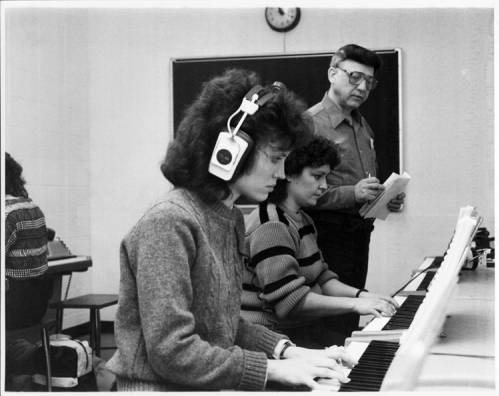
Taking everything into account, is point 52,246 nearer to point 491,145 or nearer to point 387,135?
point 387,135

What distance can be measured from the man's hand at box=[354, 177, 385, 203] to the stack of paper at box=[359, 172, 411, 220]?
0.03 meters

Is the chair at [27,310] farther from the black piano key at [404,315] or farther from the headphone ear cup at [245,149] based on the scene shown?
the headphone ear cup at [245,149]

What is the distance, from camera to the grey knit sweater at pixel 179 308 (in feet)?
2.77

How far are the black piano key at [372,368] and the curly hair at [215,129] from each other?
0.35 meters

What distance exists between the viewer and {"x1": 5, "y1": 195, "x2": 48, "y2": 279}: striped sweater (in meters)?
2.13

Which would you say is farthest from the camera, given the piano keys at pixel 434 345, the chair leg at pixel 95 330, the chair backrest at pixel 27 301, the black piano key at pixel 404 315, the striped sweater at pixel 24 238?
the chair leg at pixel 95 330

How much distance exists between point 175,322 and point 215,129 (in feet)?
1.05

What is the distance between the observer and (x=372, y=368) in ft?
3.13

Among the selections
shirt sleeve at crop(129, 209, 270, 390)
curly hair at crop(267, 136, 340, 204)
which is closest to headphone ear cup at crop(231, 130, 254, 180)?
shirt sleeve at crop(129, 209, 270, 390)

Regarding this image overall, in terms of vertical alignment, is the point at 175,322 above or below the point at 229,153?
below

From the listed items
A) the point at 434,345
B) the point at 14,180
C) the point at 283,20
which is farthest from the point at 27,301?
the point at 283,20

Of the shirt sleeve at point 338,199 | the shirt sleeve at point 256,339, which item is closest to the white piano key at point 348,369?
the shirt sleeve at point 256,339

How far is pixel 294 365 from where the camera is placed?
899 millimetres

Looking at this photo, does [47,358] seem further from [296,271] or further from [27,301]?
[296,271]
